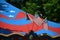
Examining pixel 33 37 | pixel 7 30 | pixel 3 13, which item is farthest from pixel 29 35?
pixel 3 13

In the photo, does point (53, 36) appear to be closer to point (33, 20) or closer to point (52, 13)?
point (33, 20)

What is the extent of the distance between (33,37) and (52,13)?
377 centimetres

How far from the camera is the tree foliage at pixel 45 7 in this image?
18656 millimetres

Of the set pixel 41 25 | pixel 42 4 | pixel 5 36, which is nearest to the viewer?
pixel 5 36

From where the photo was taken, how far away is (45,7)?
62.2 ft

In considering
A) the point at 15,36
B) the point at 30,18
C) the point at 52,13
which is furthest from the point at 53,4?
the point at 15,36

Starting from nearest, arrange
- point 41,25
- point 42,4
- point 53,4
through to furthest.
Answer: point 41,25
point 53,4
point 42,4

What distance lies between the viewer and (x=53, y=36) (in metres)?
15.4

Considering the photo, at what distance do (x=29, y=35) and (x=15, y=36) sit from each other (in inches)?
31.5

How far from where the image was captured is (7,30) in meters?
15.2

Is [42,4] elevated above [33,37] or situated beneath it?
elevated above

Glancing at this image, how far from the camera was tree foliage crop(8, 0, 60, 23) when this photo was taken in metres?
18.7

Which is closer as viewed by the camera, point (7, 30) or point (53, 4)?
point (7, 30)

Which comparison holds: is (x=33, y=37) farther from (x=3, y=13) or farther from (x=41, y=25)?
(x=3, y=13)
